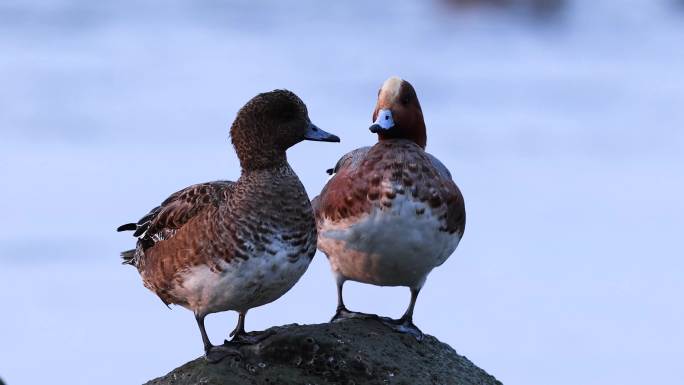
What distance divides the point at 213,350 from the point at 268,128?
107cm

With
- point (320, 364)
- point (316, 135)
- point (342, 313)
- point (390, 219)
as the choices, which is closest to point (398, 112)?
point (390, 219)

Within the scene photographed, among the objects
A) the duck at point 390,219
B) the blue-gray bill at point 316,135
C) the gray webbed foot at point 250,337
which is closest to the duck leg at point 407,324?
the duck at point 390,219

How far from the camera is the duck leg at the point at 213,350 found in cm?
720

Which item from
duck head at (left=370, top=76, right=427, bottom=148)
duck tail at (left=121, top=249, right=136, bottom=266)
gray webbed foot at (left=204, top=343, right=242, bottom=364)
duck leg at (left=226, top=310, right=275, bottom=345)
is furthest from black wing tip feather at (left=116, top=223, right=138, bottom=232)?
duck head at (left=370, top=76, right=427, bottom=148)

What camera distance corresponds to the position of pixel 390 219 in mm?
7668

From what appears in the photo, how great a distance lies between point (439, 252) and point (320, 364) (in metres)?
0.94

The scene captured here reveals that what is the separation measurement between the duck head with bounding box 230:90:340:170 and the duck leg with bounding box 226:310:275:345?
74cm

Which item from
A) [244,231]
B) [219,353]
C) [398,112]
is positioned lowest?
[219,353]

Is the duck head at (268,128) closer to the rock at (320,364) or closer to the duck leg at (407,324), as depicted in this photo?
the rock at (320,364)

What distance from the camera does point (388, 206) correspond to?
25.3 feet

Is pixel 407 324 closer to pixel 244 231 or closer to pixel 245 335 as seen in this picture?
pixel 245 335

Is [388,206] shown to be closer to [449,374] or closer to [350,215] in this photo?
[350,215]

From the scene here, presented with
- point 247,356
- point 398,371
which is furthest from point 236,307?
point 398,371

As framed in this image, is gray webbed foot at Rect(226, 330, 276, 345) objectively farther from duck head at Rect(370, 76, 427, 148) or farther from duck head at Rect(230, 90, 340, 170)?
duck head at Rect(370, 76, 427, 148)
